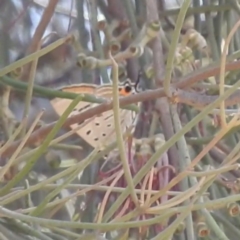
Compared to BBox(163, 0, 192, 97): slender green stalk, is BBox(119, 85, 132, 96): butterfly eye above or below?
below

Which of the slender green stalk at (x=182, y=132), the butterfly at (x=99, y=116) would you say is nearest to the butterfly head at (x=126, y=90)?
the butterfly at (x=99, y=116)

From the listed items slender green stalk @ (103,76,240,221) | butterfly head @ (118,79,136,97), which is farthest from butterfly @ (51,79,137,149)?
slender green stalk @ (103,76,240,221)

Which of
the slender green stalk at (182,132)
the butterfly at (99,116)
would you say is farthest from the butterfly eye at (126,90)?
the slender green stalk at (182,132)

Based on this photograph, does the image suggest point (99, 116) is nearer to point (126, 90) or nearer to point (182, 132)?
point (126, 90)

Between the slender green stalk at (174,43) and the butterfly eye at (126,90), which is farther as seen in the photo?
the butterfly eye at (126,90)

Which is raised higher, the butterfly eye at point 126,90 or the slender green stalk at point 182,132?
the butterfly eye at point 126,90

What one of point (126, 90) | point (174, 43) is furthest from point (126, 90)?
point (174, 43)

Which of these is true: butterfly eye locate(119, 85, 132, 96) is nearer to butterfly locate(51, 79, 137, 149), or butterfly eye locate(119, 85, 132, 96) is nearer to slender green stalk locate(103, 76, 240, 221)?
butterfly locate(51, 79, 137, 149)

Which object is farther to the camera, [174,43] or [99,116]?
[99,116]

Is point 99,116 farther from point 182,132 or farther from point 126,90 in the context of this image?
point 182,132

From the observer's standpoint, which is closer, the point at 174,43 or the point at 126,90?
the point at 174,43

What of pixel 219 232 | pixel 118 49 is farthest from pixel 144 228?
pixel 118 49

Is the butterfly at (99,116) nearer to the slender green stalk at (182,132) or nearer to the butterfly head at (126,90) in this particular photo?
the butterfly head at (126,90)
